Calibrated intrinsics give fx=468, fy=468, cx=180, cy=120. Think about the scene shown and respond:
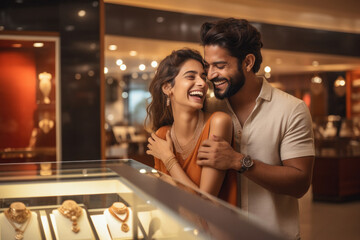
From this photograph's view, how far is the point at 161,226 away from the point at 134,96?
14795mm

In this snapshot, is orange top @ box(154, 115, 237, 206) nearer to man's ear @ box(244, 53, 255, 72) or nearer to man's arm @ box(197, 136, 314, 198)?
man's arm @ box(197, 136, 314, 198)

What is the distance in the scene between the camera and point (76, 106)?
5559 millimetres

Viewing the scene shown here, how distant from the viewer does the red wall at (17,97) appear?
5.18 metres

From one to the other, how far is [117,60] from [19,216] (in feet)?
31.5

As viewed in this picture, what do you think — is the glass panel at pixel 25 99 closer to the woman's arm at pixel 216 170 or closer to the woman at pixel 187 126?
the woman at pixel 187 126

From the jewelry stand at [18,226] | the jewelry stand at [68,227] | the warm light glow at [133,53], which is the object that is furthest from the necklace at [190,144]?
the warm light glow at [133,53]

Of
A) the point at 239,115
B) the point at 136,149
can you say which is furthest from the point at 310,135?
the point at 136,149

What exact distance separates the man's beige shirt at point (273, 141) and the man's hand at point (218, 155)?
0.21 m

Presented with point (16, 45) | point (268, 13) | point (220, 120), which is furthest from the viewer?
point (268, 13)

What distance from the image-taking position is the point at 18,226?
5.48 feet

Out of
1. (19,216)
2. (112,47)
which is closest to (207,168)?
(19,216)

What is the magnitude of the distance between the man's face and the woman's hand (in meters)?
0.27

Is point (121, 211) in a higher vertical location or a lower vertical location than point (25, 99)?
lower

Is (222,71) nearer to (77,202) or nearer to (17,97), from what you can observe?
(77,202)
